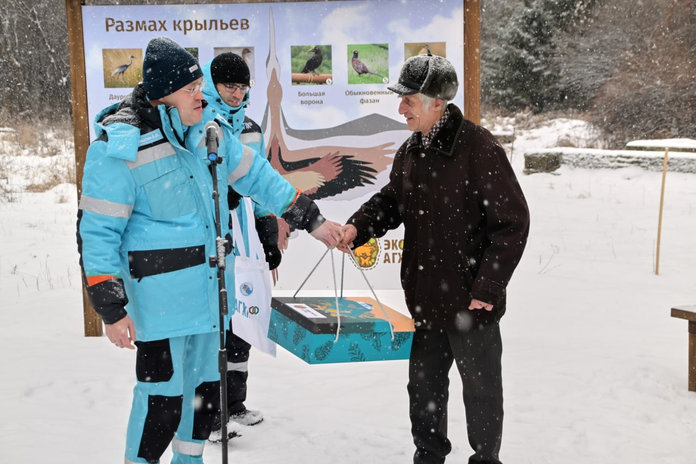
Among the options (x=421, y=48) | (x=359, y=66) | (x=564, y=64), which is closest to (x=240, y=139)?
(x=359, y=66)

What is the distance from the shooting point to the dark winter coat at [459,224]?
312cm

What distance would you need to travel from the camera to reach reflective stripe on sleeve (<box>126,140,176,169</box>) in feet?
9.52

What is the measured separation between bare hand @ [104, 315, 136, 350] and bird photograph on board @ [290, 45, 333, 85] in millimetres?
3274

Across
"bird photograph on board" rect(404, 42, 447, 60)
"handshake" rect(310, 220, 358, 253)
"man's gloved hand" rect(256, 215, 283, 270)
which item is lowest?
"man's gloved hand" rect(256, 215, 283, 270)

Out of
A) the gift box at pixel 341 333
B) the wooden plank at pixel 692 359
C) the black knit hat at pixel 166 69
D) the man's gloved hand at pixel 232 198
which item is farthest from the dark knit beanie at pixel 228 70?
the wooden plank at pixel 692 359

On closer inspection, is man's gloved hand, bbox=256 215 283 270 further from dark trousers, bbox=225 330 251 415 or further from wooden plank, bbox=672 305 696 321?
wooden plank, bbox=672 305 696 321

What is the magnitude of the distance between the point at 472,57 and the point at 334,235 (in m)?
2.76

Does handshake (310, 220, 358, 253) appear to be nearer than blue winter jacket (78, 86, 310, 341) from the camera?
No

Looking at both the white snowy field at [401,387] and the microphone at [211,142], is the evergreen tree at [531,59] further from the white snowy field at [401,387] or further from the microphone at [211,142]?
the microphone at [211,142]

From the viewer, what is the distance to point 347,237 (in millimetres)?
3533

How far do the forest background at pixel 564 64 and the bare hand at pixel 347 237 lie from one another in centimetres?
1552

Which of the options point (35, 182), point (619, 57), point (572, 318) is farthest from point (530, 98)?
point (572, 318)

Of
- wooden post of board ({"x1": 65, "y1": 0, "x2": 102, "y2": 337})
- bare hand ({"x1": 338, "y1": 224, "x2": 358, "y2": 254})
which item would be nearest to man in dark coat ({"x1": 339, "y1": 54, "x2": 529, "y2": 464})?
bare hand ({"x1": 338, "y1": 224, "x2": 358, "y2": 254})

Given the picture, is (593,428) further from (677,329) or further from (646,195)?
(646,195)
